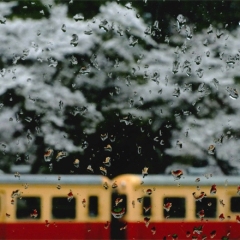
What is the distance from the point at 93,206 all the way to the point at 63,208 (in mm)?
81

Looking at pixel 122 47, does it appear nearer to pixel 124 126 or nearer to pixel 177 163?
pixel 124 126

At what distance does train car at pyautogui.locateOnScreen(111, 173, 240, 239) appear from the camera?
1088mm

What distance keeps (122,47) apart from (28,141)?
0.29m

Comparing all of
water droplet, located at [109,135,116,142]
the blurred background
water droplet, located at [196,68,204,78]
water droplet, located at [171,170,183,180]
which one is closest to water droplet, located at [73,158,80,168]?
the blurred background

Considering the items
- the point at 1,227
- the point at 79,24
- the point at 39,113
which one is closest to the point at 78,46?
the point at 79,24

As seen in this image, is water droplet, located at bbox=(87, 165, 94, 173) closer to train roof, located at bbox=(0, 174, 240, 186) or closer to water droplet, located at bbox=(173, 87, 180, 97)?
train roof, located at bbox=(0, 174, 240, 186)

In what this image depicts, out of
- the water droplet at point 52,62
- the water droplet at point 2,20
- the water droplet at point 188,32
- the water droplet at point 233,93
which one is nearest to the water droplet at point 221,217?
the water droplet at point 233,93

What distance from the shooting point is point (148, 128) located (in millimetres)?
1055

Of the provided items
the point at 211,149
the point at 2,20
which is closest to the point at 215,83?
the point at 211,149

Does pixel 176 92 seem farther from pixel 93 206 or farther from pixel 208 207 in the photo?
pixel 93 206

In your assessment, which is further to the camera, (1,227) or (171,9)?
(1,227)

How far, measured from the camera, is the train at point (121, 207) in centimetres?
110

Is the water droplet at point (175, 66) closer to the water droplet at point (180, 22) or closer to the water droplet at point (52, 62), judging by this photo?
the water droplet at point (180, 22)

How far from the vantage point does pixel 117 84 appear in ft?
3.59
